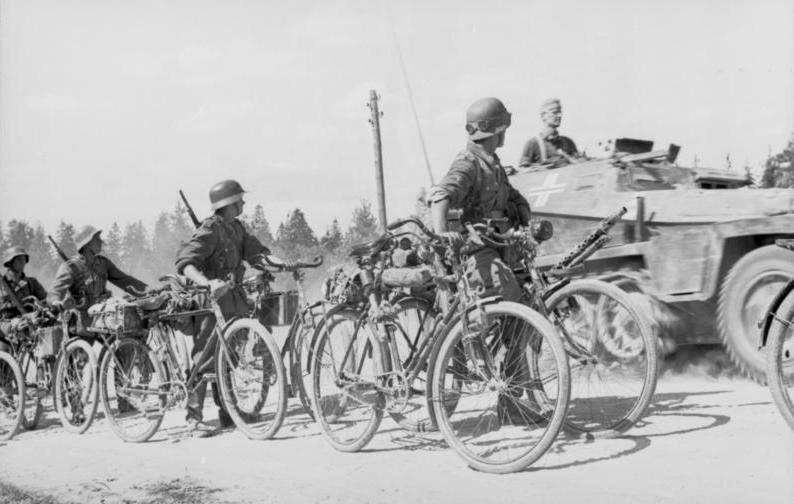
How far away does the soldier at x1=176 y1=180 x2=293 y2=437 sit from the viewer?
22.6ft

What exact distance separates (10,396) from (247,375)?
3.53m

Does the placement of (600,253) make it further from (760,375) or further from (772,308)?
(772,308)

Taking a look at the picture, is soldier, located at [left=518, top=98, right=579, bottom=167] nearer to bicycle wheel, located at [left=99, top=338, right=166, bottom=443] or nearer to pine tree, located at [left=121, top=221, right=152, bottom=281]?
bicycle wheel, located at [left=99, top=338, right=166, bottom=443]

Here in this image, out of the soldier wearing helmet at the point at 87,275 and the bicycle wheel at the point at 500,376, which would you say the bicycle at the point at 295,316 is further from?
the soldier wearing helmet at the point at 87,275

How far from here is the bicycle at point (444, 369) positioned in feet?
15.1

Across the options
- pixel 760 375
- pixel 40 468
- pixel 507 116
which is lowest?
pixel 40 468

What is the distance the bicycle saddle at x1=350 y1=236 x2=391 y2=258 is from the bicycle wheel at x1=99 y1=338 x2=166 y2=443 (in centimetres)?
229

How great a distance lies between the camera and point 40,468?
→ 6.02 metres

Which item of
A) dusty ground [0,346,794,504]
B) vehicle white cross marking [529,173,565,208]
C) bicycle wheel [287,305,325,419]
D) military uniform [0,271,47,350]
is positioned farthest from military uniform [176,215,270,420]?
military uniform [0,271,47,350]

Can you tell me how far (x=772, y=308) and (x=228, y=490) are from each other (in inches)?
118

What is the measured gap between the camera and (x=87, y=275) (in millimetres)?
9000

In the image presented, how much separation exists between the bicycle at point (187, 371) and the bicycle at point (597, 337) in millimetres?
1909

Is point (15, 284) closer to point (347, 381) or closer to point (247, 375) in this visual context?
point (247, 375)

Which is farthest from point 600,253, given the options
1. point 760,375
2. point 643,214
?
point 760,375
